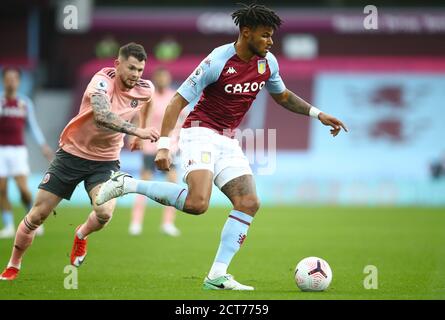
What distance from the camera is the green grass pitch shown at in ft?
28.0

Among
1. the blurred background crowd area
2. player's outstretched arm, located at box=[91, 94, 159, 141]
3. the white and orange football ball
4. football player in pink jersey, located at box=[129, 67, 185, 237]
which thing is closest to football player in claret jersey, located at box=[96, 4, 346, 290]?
player's outstretched arm, located at box=[91, 94, 159, 141]

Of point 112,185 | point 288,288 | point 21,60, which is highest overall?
point 21,60

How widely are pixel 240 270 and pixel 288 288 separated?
1.81m

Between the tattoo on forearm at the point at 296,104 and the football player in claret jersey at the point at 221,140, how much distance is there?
1.83 ft

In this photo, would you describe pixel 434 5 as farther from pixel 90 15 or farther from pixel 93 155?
pixel 93 155

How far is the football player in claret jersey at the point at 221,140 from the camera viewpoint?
855cm

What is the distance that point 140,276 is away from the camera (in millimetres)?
9828

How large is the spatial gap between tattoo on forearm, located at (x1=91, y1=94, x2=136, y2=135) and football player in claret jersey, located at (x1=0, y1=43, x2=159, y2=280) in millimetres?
239

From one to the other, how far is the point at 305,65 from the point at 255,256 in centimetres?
1916

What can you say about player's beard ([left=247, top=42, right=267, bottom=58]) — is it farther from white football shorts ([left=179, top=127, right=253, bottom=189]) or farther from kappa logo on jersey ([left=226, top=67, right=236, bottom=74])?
white football shorts ([left=179, top=127, right=253, bottom=189])

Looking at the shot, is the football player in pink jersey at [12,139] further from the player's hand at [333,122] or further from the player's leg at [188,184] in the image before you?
the player's hand at [333,122]

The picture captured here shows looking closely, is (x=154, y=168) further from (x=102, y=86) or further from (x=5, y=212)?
(x=102, y=86)

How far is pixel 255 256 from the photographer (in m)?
12.4

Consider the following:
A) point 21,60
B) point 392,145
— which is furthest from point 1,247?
point 21,60
